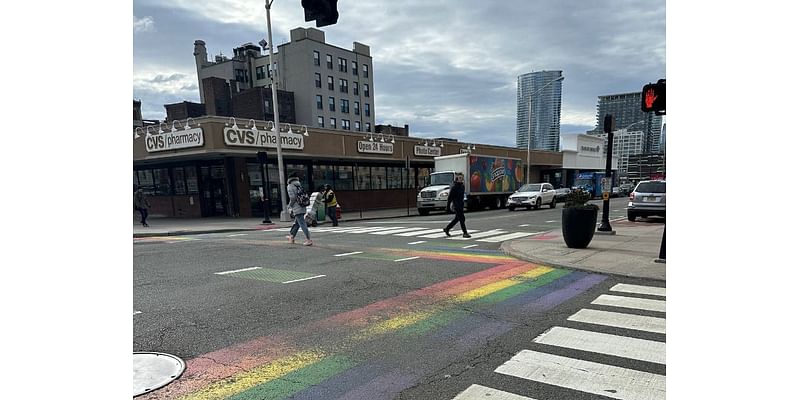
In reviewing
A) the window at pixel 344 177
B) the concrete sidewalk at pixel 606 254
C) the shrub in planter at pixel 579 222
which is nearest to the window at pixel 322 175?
the window at pixel 344 177

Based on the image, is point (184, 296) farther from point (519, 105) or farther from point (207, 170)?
point (519, 105)

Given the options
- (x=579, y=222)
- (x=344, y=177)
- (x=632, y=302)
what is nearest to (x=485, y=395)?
(x=632, y=302)

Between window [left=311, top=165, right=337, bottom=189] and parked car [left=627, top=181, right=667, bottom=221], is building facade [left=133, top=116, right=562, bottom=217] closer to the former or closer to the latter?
window [left=311, top=165, right=337, bottom=189]

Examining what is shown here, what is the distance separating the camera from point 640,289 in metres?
6.14

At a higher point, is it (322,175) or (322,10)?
(322,10)

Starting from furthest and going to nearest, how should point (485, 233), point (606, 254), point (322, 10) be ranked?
point (485, 233) < point (606, 254) < point (322, 10)

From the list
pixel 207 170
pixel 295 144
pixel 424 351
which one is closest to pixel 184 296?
pixel 424 351

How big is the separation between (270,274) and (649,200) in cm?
1516

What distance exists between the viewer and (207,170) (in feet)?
82.3

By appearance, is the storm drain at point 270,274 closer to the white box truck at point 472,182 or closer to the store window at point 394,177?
the white box truck at point 472,182

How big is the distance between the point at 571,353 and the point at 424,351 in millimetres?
1334

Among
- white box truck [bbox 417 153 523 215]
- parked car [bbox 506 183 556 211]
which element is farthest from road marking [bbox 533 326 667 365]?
parked car [bbox 506 183 556 211]

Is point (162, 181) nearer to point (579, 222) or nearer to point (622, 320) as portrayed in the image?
point (579, 222)

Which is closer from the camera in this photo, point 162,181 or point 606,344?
point 606,344
